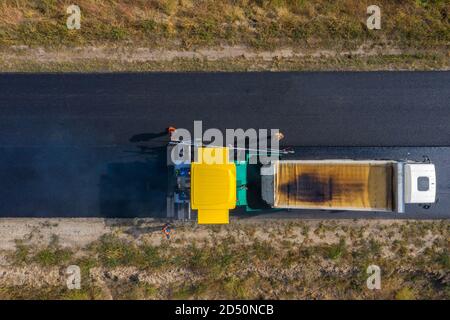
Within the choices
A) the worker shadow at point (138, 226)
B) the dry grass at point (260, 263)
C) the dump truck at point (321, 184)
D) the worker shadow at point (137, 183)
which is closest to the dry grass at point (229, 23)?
the worker shadow at point (137, 183)

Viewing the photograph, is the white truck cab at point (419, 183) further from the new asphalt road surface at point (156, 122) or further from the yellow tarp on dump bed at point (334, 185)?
the new asphalt road surface at point (156, 122)

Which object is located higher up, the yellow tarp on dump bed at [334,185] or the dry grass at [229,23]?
the dry grass at [229,23]

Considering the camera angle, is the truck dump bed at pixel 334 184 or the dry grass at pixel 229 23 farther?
the dry grass at pixel 229 23

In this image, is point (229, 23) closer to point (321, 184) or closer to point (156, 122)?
point (156, 122)

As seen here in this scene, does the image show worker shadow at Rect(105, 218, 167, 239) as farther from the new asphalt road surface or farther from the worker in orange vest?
the new asphalt road surface

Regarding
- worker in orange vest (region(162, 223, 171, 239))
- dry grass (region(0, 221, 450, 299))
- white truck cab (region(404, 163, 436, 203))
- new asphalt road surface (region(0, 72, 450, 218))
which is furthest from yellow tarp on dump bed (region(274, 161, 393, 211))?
worker in orange vest (region(162, 223, 171, 239))
